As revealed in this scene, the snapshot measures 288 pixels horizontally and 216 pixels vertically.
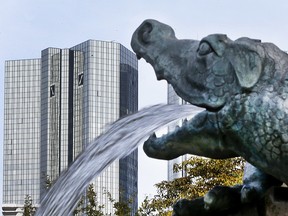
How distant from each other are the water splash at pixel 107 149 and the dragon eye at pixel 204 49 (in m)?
0.93

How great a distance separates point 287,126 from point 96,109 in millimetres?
92657

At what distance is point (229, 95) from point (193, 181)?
1409 centimetres

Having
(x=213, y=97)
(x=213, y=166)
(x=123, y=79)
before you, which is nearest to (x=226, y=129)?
(x=213, y=97)

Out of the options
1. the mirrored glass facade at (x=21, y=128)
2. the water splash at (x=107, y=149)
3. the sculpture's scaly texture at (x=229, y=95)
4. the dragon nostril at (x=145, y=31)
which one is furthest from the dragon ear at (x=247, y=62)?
the mirrored glass facade at (x=21, y=128)

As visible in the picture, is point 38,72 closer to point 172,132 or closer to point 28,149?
point 28,149

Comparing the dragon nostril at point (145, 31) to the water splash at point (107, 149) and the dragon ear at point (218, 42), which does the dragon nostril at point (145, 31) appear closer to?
the dragon ear at point (218, 42)

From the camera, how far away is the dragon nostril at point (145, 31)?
17.1 feet

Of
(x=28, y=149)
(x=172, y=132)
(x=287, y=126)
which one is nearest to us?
(x=287, y=126)

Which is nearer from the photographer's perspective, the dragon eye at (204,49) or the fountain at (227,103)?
the fountain at (227,103)

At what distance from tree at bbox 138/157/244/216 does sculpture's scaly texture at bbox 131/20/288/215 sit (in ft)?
40.7

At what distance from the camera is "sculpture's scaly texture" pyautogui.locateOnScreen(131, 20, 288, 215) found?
188 inches

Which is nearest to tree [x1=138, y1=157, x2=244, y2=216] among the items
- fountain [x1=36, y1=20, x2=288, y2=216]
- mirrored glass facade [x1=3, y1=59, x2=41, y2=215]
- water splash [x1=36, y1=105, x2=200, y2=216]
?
water splash [x1=36, y1=105, x2=200, y2=216]

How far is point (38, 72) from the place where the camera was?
117m

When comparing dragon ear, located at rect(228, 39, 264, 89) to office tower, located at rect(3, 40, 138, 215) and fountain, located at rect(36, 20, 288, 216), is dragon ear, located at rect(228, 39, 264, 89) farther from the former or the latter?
office tower, located at rect(3, 40, 138, 215)
